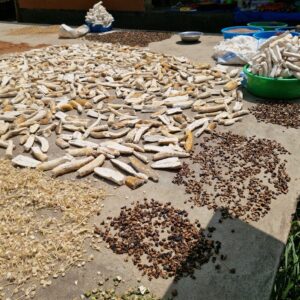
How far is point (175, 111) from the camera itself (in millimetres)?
5055

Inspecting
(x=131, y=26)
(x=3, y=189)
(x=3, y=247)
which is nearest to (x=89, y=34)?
(x=131, y=26)

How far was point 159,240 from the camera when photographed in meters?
2.82

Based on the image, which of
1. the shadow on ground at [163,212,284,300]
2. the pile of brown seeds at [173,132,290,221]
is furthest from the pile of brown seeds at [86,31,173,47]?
the shadow on ground at [163,212,284,300]

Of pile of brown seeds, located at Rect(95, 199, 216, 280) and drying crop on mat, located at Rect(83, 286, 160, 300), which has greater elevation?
pile of brown seeds, located at Rect(95, 199, 216, 280)

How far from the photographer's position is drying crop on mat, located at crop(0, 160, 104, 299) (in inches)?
100

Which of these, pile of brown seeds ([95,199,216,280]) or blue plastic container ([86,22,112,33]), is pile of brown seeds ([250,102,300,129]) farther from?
blue plastic container ([86,22,112,33])

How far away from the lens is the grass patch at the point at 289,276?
2.42 m

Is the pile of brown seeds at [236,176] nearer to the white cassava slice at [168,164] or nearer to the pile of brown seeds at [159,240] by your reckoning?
the white cassava slice at [168,164]

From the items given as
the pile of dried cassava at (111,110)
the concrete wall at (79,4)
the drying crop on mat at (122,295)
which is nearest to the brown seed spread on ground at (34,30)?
the concrete wall at (79,4)

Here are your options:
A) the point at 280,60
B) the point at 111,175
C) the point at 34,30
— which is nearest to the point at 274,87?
the point at 280,60

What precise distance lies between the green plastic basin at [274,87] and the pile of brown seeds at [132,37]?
453 centimetres

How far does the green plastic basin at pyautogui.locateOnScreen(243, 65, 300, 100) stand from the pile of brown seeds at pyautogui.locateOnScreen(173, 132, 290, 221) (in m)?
1.41

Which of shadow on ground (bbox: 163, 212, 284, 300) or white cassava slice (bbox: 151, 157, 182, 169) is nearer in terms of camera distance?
shadow on ground (bbox: 163, 212, 284, 300)

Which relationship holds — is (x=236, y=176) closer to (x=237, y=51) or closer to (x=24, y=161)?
(x=24, y=161)
